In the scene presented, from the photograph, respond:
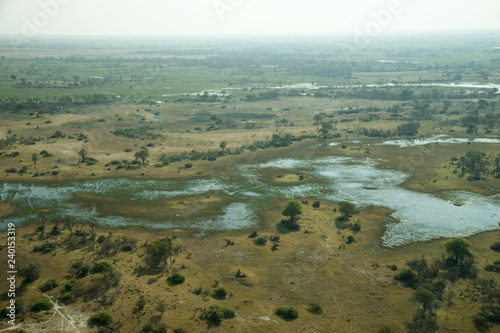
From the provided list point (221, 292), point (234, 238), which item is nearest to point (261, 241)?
point (234, 238)

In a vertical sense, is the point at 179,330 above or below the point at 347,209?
below

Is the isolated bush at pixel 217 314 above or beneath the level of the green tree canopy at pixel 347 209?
beneath

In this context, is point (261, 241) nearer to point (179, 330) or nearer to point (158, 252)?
point (158, 252)

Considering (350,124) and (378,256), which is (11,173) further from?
(350,124)

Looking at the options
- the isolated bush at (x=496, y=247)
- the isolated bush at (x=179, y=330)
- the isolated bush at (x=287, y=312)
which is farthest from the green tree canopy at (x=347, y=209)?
the isolated bush at (x=179, y=330)

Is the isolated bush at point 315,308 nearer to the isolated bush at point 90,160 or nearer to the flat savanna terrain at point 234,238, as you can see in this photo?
the flat savanna terrain at point 234,238

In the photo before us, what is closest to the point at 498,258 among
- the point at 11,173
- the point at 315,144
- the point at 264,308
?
the point at 264,308
